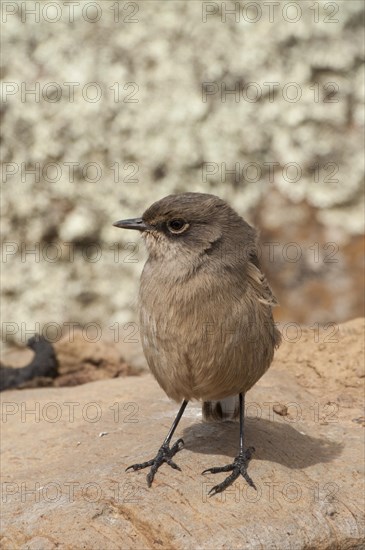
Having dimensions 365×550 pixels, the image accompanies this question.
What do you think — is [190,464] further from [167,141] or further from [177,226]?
[167,141]

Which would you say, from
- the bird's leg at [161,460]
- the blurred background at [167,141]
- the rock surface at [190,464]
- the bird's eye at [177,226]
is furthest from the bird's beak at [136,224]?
the blurred background at [167,141]

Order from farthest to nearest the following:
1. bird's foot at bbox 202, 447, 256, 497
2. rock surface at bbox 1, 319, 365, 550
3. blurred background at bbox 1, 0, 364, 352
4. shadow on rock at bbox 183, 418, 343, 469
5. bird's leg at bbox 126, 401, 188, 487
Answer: blurred background at bbox 1, 0, 364, 352 < shadow on rock at bbox 183, 418, 343, 469 < bird's leg at bbox 126, 401, 188, 487 < bird's foot at bbox 202, 447, 256, 497 < rock surface at bbox 1, 319, 365, 550

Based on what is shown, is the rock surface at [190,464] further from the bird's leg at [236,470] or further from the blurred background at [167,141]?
the blurred background at [167,141]

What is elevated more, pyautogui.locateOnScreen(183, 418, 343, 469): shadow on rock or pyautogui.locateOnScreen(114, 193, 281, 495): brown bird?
pyautogui.locateOnScreen(114, 193, 281, 495): brown bird

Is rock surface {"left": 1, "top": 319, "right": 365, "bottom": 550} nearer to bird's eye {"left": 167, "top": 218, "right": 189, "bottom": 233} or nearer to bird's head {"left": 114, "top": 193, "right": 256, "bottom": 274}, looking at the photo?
bird's head {"left": 114, "top": 193, "right": 256, "bottom": 274}

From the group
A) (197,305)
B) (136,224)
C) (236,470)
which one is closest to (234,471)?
(236,470)

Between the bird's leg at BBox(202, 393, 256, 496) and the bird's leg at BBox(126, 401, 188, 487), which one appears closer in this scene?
the bird's leg at BBox(202, 393, 256, 496)

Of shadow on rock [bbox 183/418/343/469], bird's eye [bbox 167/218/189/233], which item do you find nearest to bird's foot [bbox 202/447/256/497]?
shadow on rock [bbox 183/418/343/469]

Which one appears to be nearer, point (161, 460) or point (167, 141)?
point (161, 460)
